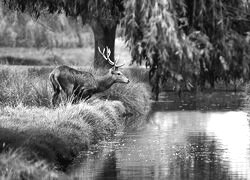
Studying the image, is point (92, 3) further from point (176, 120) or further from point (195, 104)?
point (195, 104)

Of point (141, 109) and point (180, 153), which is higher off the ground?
point (180, 153)

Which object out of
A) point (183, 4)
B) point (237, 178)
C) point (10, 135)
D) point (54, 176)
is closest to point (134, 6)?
point (183, 4)

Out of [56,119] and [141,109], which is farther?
[141,109]

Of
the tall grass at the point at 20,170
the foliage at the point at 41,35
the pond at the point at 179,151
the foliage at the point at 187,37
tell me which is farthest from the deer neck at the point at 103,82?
the foliage at the point at 41,35

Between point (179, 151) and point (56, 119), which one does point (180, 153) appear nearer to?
point (179, 151)

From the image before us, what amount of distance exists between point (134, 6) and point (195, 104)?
27390mm

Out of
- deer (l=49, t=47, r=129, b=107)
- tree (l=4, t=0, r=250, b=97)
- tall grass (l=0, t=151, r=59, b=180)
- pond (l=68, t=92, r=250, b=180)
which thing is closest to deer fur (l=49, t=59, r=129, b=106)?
deer (l=49, t=47, r=129, b=107)

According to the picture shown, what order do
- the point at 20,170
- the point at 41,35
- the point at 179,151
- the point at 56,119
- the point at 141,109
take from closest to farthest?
1. the point at 20,170
2. the point at 179,151
3. the point at 56,119
4. the point at 141,109
5. the point at 41,35

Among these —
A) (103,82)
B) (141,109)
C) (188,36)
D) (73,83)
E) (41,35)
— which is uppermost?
(188,36)

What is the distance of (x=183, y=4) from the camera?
1262 centimetres

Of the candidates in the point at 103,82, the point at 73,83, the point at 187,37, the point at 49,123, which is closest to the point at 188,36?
the point at 187,37

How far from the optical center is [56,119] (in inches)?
836

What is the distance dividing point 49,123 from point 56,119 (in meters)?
0.56

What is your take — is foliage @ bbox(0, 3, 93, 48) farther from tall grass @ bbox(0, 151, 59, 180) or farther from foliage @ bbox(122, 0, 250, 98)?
foliage @ bbox(122, 0, 250, 98)
